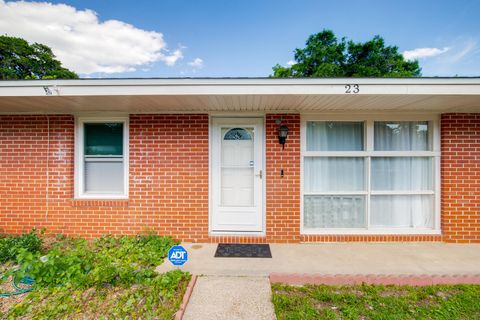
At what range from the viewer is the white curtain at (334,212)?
4.26 m

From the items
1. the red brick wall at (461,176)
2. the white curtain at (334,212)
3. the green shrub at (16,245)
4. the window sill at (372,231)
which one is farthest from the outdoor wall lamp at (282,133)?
the green shrub at (16,245)

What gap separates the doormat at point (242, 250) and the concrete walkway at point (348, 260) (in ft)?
0.34

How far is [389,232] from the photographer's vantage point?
419 cm

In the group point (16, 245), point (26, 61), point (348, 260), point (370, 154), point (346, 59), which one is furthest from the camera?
point (26, 61)

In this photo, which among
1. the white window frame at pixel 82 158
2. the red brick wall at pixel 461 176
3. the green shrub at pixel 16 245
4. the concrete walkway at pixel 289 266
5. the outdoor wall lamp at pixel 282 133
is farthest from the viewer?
the white window frame at pixel 82 158

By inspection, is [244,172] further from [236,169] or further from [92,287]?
[92,287]

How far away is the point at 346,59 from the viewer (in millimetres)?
22781

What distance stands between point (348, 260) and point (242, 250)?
1.54 metres

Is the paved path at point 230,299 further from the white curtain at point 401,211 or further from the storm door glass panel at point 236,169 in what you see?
the white curtain at point 401,211

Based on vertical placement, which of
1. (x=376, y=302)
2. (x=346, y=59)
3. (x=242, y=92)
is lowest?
(x=376, y=302)

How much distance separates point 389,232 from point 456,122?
2163 millimetres

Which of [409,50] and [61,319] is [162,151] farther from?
[409,50]

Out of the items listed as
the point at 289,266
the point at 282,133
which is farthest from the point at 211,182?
the point at 289,266

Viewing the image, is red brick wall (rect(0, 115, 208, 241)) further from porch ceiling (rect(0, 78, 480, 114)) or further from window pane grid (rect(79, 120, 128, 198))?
porch ceiling (rect(0, 78, 480, 114))
